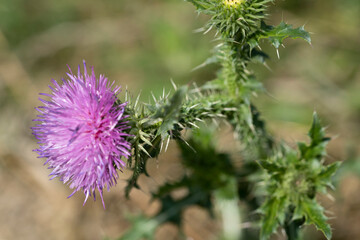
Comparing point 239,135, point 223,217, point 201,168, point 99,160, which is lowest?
point 223,217

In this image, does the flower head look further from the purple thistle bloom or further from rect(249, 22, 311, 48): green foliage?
the purple thistle bloom

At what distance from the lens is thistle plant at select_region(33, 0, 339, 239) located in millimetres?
2617

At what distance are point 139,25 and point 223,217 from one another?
3.73 meters

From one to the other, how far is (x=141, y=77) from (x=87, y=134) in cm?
367

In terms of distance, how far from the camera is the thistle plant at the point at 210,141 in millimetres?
2617

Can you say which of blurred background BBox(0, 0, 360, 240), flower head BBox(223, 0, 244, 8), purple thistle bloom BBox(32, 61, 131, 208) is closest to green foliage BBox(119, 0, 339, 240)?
flower head BBox(223, 0, 244, 8)

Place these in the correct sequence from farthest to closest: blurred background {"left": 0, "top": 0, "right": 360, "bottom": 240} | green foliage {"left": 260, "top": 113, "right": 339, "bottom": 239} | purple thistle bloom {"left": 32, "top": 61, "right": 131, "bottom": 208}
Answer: blurred background {"left": 0, "top": 0, "right": 360, "bottom": 240} → green foliage {"left": 260, "top": 113, "right": 339, "bottom": 239} → purple thistle bloom {"left": 32, "top": 61, "right": 131, "bottom": 208}

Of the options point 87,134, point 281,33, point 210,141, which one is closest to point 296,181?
point 210,141

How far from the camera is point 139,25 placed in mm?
6699

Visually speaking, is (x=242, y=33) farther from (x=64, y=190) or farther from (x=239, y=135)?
(x=64, y=190)

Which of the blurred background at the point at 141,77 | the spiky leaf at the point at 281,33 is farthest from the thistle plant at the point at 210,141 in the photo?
the blurred background at the point at 141,77

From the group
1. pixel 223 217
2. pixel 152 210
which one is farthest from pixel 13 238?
pixel 223 217

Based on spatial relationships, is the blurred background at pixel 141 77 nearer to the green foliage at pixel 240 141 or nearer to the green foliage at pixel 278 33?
the green foliage at pixel 240 141

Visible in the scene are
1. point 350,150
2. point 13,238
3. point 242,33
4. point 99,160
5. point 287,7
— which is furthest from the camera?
point 287,7
